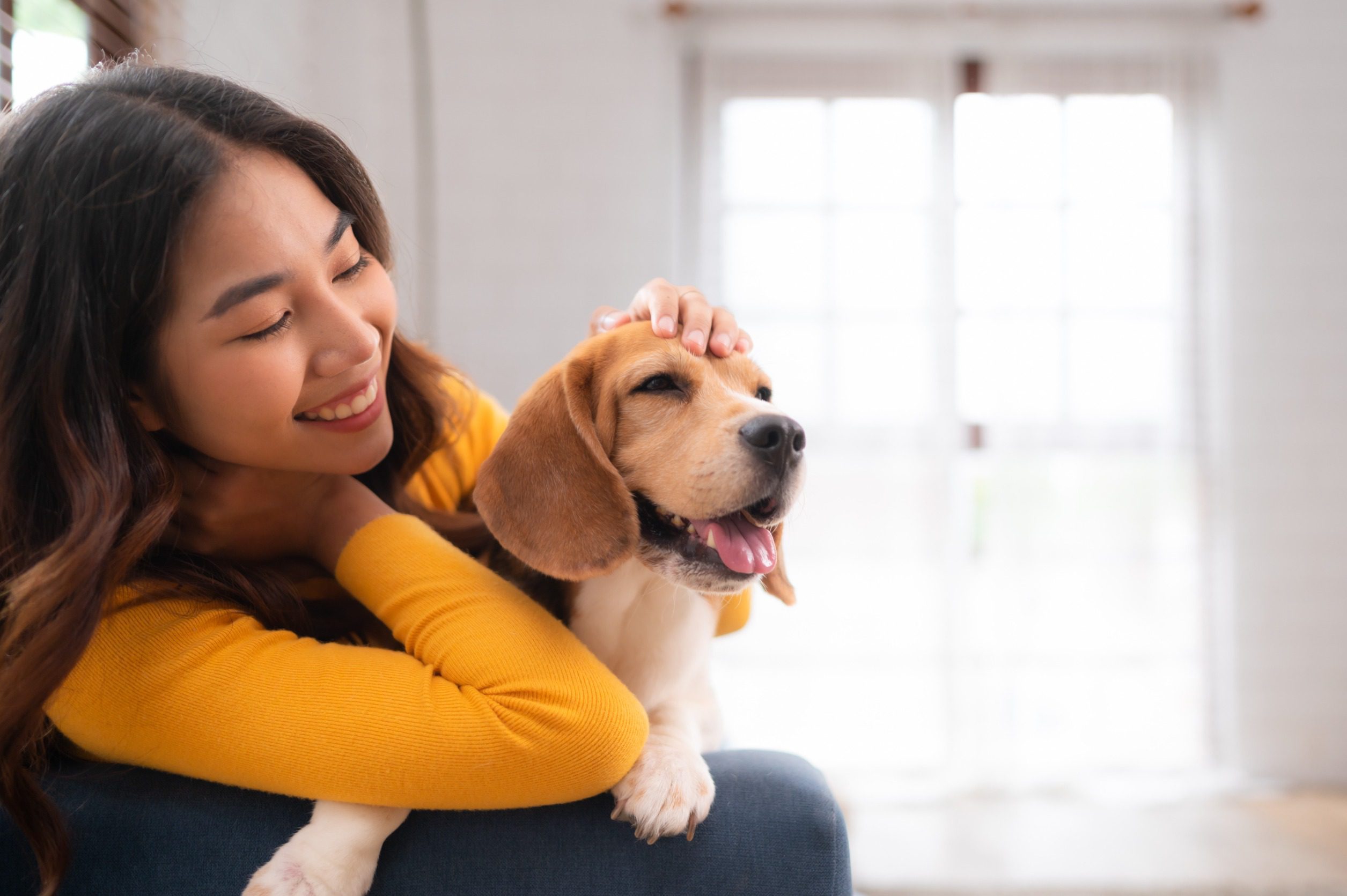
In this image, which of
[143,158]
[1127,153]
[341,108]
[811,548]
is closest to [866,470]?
[811,548]

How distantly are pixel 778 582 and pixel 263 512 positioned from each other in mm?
658

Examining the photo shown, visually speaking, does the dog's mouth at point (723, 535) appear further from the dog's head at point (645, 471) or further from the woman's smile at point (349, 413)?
the woman's smile at point (349, 413)

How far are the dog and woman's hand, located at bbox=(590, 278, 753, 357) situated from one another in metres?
0.02

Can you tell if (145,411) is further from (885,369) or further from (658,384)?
(885,369)

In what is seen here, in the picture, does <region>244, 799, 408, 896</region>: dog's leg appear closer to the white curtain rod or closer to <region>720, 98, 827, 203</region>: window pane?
<region>720, 98, 827, 203</region>: window pane

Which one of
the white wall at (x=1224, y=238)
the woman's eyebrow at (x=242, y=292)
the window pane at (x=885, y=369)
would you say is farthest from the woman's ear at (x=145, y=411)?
the window pane at (x=885, y=369)

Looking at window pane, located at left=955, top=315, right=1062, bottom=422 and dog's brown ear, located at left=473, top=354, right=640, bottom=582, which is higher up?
window pane, located at left=955, top=315, right=1062, bottom=422

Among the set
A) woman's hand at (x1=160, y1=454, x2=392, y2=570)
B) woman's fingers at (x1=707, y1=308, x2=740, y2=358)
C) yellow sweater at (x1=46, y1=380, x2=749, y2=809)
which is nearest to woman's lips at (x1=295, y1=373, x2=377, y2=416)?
woman's hand at (x1=160, y1=454, x2=392, y2=570)

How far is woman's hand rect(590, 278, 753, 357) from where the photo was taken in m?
1.11

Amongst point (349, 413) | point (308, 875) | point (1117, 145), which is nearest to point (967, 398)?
point (1117, 145)

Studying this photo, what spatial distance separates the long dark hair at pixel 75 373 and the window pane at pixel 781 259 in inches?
100

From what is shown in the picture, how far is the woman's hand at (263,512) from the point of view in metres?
1.01

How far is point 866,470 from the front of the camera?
3.34 metres

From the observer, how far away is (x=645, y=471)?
3.45 feet
